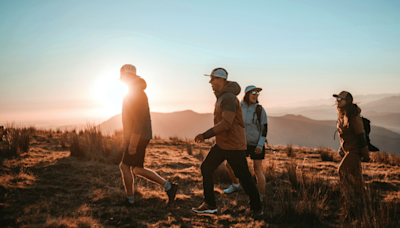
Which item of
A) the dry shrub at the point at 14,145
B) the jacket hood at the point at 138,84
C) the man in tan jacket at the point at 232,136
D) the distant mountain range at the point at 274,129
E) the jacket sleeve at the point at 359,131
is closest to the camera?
the man in tan jacket at the point at 232,136

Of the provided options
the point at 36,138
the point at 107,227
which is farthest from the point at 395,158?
the point at 36,138

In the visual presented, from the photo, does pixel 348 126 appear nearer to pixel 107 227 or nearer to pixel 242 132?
pixel 242 132

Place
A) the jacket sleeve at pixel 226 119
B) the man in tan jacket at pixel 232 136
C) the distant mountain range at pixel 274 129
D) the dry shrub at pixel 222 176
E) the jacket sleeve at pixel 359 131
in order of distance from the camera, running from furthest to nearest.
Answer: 1. the distant mountain range at pixel 274 129
2. the dry shrub at pixel 222 176
3. the jacket sleeve at pixel 359 131
4. the man in tan jacket at pixel 232 136
5. the jacket sleeve at pixel 226 119

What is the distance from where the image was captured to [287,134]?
613 feet

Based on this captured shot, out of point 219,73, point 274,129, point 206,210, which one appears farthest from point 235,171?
point 274,129

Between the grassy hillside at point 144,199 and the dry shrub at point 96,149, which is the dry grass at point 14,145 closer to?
the grassy hillside at point 144,199

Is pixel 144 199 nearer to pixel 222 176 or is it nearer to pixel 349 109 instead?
pixel 222 176

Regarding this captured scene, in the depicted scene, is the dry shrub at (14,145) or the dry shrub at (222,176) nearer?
the dry shrub at (222,176)

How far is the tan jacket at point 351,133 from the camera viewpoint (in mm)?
3942

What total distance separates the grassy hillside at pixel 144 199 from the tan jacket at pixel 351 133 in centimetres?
81

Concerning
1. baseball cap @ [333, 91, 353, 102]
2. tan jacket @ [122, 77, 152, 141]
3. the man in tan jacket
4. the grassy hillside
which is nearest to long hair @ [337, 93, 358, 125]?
baseball cap @ [333, 91, 353, 102]

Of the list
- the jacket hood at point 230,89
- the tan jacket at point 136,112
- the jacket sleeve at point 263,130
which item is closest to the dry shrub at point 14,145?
the tan jacket at point 136,112

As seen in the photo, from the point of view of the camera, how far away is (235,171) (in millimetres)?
3502

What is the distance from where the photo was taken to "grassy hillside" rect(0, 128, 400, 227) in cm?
318
